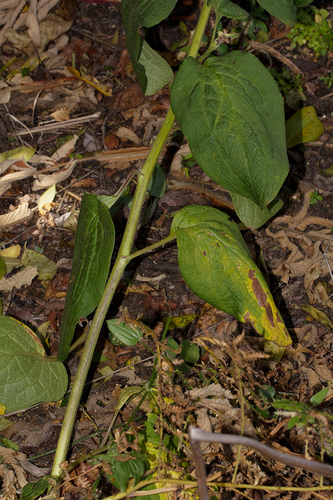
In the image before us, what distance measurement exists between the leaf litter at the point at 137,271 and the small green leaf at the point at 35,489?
0.05m

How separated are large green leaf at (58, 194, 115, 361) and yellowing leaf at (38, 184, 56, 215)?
86 cm

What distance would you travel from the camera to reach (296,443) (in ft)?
4.48

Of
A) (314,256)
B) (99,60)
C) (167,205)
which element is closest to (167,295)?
(167,205)

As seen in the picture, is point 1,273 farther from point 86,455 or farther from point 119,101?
point 119,101

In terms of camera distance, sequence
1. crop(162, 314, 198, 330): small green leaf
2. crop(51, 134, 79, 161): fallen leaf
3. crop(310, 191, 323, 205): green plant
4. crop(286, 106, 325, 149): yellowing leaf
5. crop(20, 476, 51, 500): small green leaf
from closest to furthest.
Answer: crop(20, 476, 51, 500): small green leaf, crop(162, 314, 198, 330): small green leaf, crop(310, 191, 323, 205): green plant, crop(286, 106, 325, 149): yellowing leaf, crop(51, 134, 79, 161): fallen leaf

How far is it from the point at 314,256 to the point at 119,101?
57.3 inches

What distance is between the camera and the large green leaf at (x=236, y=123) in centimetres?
118

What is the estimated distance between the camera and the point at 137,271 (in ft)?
6.28

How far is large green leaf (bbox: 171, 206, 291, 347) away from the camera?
131 cm

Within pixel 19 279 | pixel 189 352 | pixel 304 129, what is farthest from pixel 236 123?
pixel 19 279

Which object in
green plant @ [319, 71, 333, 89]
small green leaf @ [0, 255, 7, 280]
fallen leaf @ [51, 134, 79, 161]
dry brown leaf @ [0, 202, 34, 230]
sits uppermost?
green plant @ [319, 71, 333, 89]

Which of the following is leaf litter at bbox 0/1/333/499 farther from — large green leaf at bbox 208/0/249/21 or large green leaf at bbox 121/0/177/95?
large green leaf at bbox 208/0/249/21

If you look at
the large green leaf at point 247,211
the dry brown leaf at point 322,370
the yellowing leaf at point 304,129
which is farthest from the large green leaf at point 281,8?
the dry brown leaf at point 322,370

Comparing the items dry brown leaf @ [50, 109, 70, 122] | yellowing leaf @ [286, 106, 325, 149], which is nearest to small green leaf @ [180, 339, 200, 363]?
yellowing leaf @ [286, 106, 325, 149]
